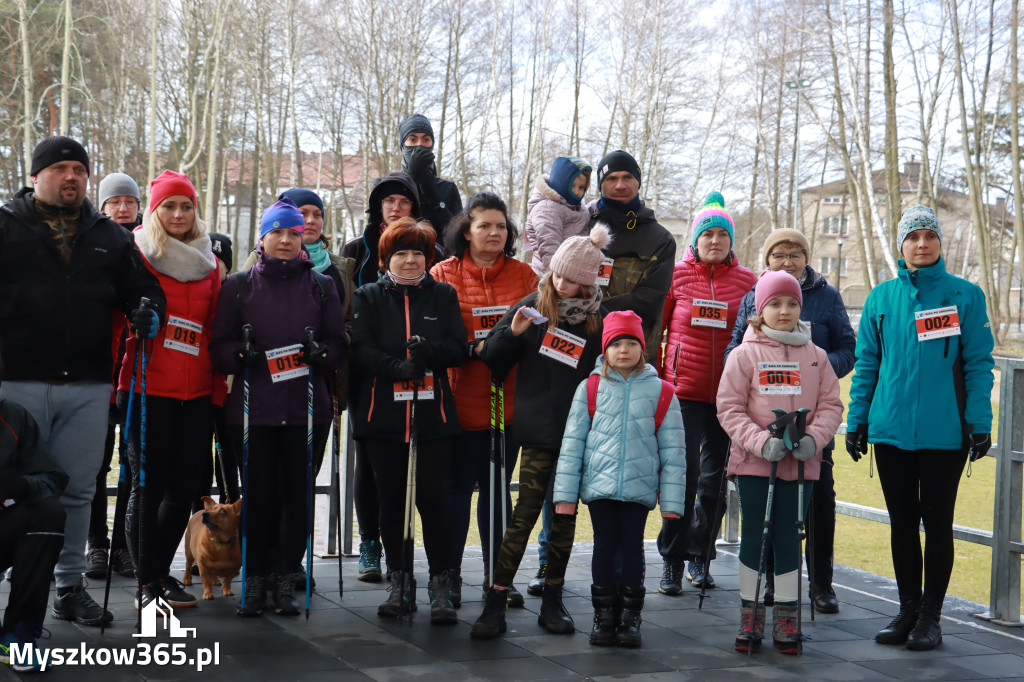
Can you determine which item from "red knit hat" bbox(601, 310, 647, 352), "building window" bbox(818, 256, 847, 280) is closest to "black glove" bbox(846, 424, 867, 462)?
"red knit hat" bbox(601, 310, 647, 352)

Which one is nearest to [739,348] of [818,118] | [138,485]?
[138,485]

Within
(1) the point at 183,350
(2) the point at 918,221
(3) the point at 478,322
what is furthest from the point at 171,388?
(2) the point at 918,221

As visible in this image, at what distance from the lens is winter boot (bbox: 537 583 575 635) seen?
15.1 ft

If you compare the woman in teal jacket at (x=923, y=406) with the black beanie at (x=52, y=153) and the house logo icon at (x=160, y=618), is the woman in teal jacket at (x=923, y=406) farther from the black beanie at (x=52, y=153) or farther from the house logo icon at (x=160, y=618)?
the black beanie at (x=52, y=153)

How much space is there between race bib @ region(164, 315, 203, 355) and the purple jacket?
12 centimetres

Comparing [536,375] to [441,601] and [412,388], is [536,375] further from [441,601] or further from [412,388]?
[441,601]

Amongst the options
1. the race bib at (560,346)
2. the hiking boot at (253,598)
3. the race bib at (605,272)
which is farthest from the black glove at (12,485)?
the race bib at (605,272)

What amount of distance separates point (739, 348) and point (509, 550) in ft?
4.63

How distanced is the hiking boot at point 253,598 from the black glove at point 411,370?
1.21m

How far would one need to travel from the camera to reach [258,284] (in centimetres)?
471

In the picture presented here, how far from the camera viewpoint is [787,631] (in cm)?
445

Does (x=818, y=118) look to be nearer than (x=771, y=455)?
No

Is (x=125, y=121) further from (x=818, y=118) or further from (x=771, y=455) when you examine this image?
(x=771, y=455)

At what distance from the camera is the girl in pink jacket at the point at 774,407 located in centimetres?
451
